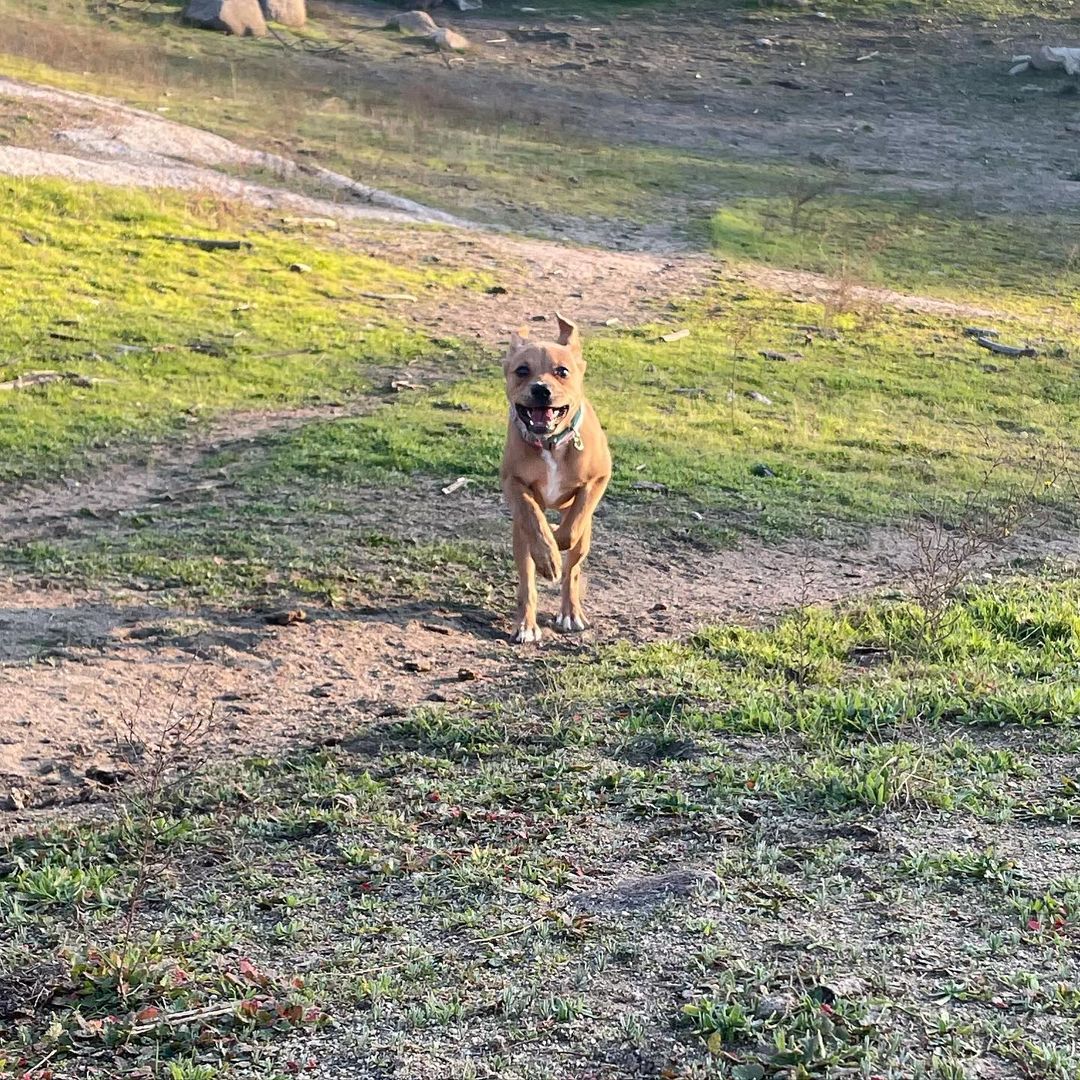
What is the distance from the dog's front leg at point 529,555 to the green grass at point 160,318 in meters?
3.67

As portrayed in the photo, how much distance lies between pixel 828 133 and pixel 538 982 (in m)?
24.9

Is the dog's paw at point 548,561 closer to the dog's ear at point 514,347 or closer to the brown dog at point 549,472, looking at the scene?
the brown dog at point 549,472

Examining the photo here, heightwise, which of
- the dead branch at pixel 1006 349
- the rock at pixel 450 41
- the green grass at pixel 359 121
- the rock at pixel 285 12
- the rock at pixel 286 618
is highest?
the rock at pixel 285 12

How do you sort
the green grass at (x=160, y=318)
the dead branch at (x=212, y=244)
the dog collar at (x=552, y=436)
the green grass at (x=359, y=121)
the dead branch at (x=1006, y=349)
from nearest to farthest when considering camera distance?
the dog collar at (x=552, y=436) → the green grass at (x=160, y=318) → the dead branch at (x=1006, y=349) → the dead branch at (x=212, y=244) → the green grass at (x=359, y=121)

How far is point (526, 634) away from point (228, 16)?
24.3 meters

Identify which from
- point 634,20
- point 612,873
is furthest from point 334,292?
point 634,20

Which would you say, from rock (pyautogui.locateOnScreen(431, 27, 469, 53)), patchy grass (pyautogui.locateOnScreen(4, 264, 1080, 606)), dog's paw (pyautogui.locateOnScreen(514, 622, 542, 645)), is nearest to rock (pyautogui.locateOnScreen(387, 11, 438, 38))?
rock (pyautogui.locateOnScreen(431, 27, 469, 53))

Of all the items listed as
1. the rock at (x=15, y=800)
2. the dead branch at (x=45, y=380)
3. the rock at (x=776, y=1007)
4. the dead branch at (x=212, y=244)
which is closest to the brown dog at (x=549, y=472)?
the rock at (x=15, y=800)

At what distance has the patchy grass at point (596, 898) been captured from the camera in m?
3.17

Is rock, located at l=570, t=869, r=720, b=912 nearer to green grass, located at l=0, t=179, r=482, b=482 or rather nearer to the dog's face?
the dog's face

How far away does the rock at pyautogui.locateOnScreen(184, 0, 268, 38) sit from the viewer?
2759 centimetres

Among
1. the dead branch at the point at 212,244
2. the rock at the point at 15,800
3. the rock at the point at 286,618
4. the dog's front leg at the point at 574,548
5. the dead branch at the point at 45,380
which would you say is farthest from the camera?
the dead branch at the point at 212,244

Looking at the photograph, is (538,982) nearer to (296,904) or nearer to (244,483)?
(296,904)

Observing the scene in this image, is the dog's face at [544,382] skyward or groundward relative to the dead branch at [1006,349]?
skyward
